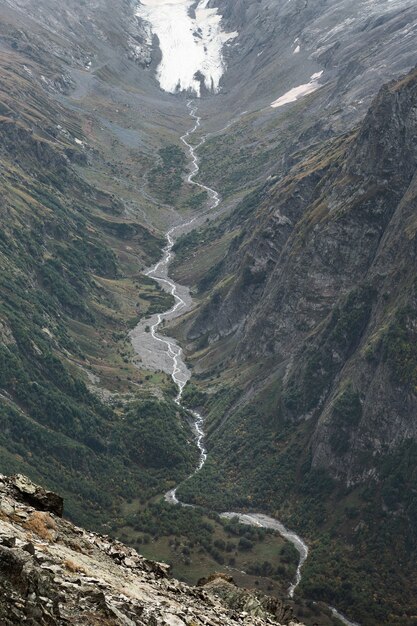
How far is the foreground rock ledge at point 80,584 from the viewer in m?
25.8

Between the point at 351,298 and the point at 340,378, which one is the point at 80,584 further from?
the point at 351,298

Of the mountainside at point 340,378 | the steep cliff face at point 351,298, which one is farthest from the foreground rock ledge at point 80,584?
the steep cliff face at point 351,298

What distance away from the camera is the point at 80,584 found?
28.3 m

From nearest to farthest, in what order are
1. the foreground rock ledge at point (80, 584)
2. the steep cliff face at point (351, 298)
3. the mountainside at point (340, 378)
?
the foreground rock ledge at point (80, 584) < the mountainside at point (340, 378) < the steep cliff face at point (351, 298)

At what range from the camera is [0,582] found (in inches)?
995

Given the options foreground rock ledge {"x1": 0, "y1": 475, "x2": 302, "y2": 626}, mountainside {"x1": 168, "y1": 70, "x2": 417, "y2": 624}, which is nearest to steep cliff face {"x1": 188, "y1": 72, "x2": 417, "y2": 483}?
mountainside {"x1": 168, "y1": 70, "x2": 417, "y2": 624}

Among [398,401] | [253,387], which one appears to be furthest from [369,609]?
[253,387]

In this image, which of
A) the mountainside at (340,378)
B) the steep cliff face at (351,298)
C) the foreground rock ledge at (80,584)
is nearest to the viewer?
the foreground rock ledge at (80,584)

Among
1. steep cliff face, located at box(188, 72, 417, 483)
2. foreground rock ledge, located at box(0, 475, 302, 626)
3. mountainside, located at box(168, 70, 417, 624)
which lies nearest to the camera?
foreground rock ledge, located at box(0, 475, 302, 626)

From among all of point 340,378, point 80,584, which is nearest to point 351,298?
point 340,378

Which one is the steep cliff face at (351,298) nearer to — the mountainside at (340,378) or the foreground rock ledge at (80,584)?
the mountainside at (340,378)

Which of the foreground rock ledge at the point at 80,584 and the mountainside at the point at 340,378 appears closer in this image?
Result: the foreground rock ledge at the point at 80,584

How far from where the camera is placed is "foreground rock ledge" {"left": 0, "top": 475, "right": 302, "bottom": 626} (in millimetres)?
25797

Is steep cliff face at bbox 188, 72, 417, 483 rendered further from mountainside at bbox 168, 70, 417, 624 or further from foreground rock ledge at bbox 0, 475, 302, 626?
foreground rock ledge at bbox 0, 475, 302, 626
